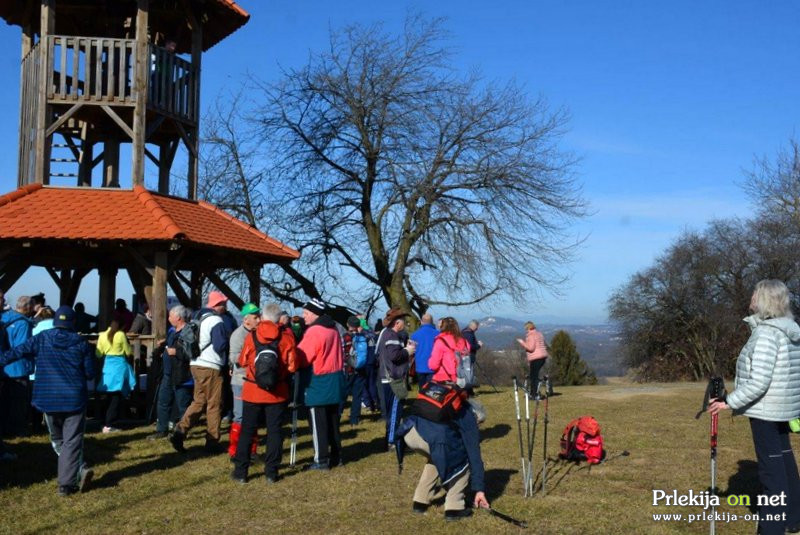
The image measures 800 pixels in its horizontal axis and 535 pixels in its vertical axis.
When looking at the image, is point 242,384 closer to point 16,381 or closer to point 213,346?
point 213,346

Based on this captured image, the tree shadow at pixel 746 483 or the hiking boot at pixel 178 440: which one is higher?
the hiking boot at pixel 178 440

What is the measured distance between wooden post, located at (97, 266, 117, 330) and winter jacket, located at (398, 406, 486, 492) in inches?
460

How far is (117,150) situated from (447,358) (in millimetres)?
11958

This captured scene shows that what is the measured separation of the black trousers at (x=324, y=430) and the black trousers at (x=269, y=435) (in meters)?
0.69

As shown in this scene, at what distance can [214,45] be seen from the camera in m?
18.1

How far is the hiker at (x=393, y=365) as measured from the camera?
1024cm

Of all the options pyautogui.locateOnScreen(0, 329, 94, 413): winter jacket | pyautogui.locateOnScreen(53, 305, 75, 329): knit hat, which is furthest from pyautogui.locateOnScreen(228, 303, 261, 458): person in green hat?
pyautogui.locateOnScreen(53, 305, 75, 329): knit hat

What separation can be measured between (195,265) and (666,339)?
3197 cm

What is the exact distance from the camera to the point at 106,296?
17.3 metres

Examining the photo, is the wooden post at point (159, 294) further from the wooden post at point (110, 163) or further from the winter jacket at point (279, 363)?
the winter jacket at point (279, 363)

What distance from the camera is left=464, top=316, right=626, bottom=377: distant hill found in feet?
124

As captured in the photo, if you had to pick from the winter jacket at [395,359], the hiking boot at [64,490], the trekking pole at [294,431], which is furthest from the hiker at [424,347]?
the hiking boot at [64,490]

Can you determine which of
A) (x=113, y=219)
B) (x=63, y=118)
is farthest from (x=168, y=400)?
(x=63, y=118)

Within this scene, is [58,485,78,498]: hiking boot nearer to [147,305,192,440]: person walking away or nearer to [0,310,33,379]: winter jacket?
[0,310,33,379]: winter jacket
